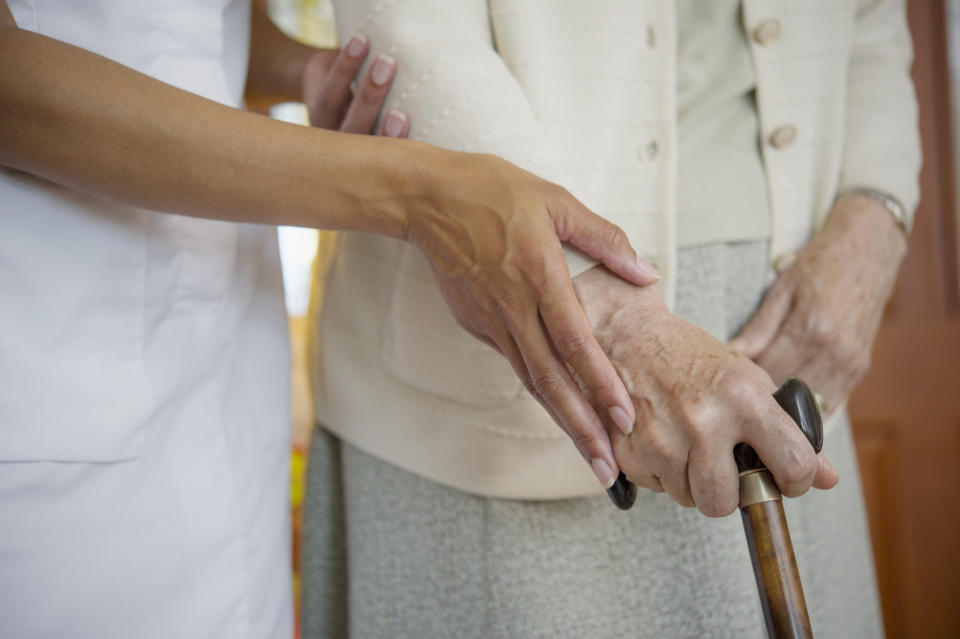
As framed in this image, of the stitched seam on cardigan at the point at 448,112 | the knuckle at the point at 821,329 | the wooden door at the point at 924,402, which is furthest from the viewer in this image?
the wooden door at the point at 924,402

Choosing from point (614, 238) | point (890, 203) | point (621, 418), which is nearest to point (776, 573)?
point (621, 418)

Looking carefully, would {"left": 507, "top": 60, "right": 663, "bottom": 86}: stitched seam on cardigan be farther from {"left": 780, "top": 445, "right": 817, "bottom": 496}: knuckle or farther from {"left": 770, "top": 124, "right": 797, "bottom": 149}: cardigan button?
{"left": 780, "top": 445, "right": 817, "bottom": 496}: knuckle

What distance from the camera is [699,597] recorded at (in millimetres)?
576

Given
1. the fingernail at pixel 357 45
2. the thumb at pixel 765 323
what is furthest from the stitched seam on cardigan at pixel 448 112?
the thumb at pixel 765 323

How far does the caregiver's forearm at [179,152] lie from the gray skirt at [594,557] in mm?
282

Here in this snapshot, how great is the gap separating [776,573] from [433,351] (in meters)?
0.32

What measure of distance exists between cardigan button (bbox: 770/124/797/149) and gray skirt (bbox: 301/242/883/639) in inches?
3.9

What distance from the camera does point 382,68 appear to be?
22.0 inches

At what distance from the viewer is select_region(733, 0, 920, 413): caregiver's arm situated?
64 centimetres

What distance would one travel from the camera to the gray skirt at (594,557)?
58 cm

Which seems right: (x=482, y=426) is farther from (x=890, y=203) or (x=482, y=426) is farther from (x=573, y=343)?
(x=890, y=203)

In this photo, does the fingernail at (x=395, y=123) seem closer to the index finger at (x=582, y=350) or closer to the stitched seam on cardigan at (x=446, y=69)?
the stitched seam on cardigan at (x=446, y=69)

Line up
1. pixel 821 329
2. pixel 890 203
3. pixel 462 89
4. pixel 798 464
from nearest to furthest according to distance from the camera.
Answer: pixel 798 464, pixel 462 89, pixel 821 329, pixel 890 203

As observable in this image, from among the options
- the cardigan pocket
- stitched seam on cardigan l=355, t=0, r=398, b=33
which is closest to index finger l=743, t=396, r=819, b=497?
the cardigan pocket
